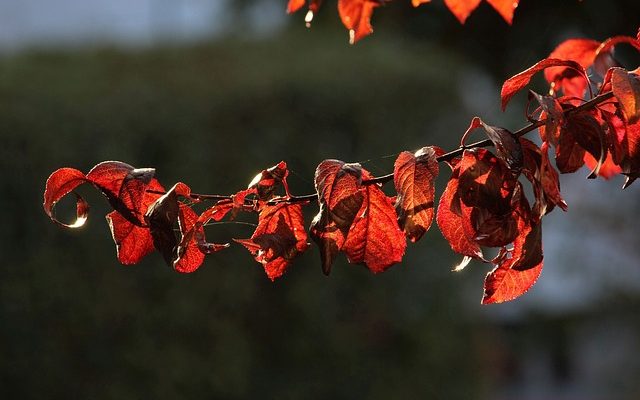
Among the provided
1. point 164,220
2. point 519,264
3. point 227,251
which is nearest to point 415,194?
point 519,264

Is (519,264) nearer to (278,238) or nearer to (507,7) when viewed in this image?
(278,238)

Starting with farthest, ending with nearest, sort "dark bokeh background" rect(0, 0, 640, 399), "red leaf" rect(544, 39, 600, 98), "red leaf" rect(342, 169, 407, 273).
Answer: "dark bokeh background" rect(0, 0, 640, 399) → "red leaf" rect(544, 39, 600, 98) → "red leaf" rect(342, 169, 407, 273)

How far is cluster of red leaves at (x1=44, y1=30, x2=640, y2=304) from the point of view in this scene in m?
0.81

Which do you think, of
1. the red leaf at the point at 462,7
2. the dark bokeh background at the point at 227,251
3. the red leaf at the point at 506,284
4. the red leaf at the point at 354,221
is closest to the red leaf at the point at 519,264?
the red leaf at the point at 506,284

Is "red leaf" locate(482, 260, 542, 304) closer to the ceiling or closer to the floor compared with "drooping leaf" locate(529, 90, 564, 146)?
closer to the floor

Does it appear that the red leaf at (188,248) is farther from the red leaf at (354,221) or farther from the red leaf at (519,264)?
the red leaf at (519,264)

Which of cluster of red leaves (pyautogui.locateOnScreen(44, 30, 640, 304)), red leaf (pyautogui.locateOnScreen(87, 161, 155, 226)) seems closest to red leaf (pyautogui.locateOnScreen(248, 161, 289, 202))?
cluster of red leaves (pyautogui.locateOnScreen(44, 30, 640, 304))

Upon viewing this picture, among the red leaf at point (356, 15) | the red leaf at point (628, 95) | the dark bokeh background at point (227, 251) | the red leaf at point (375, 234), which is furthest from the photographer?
the dark bokeh background at point (227, 251)

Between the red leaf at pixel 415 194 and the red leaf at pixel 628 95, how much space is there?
17 centimetres

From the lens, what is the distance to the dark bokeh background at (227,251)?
365cm

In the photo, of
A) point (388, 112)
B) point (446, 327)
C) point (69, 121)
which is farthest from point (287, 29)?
point (446, 327)

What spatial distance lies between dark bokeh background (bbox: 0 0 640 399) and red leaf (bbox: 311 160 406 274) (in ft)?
9.41

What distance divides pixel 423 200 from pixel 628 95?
0.20 m

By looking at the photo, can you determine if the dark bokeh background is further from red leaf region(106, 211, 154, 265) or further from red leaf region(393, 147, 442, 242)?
red leaf region(393, 147, 442, 242)
